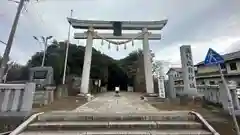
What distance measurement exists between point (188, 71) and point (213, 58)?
5.42m

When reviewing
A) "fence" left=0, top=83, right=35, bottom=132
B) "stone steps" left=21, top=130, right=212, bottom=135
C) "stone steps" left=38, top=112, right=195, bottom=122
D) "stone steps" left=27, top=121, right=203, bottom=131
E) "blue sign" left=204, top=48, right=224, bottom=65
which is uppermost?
"blue sign" left=204, top=48, right=224, bottom=65

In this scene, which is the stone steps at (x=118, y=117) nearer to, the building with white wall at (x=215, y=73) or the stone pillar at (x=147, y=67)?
the building with white wall at (x=215, y=73)

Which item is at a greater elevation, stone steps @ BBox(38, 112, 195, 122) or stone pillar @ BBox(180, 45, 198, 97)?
stone pillar @ BBox(180, 45, 198, 97)

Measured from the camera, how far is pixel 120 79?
3725cm

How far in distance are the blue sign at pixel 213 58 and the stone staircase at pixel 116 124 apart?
5.06 ft

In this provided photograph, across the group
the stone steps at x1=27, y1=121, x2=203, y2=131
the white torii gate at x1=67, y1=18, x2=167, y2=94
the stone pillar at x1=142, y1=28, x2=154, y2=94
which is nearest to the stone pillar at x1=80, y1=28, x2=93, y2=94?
the white torii gate at x1=67, y1=18, x2=167, y2=94

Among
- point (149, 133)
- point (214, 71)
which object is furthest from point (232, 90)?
point (214, 71)

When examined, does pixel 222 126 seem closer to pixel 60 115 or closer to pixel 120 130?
pixel 120 130

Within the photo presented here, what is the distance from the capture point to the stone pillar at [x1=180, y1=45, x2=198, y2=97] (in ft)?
29.2

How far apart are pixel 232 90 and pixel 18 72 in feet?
107

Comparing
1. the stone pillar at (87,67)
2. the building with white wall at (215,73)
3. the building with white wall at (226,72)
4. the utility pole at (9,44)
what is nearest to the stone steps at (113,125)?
the utility pole at (9,44)

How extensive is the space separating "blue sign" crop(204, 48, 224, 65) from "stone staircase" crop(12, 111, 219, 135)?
5.06 ft

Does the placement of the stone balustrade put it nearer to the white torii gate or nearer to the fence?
the fence

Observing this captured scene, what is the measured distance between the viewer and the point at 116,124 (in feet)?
13.5
